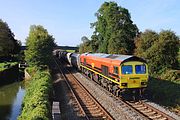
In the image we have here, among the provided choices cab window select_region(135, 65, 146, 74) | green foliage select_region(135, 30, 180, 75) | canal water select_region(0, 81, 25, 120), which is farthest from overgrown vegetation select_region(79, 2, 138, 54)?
cab window select_region(135, 65, 146, 74)

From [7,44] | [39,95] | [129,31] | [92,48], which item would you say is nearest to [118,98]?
[39,95]

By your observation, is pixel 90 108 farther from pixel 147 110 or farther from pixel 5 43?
pixel 5 43

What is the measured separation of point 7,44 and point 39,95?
53646mm

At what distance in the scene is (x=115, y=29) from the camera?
178 feet

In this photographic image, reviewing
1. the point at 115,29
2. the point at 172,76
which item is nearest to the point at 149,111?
the point at 172,76

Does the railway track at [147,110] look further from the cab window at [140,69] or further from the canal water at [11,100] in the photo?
the canal water at [11,100]

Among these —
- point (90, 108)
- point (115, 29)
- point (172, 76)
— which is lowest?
point (90, 108)

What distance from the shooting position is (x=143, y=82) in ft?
74.4

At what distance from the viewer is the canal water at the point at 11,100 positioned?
26.6m

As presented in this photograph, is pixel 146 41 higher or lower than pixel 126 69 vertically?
higher

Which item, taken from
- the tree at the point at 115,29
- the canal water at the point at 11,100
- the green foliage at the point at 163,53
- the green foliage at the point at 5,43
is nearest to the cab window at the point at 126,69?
the canal water at the point at 11,100

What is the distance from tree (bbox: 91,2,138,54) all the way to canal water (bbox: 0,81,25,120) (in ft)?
52.8

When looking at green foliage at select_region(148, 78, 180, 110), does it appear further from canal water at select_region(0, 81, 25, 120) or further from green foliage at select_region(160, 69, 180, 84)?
canal water at select_region(0, 81, 25, 120)

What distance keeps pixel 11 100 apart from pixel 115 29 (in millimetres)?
25455
